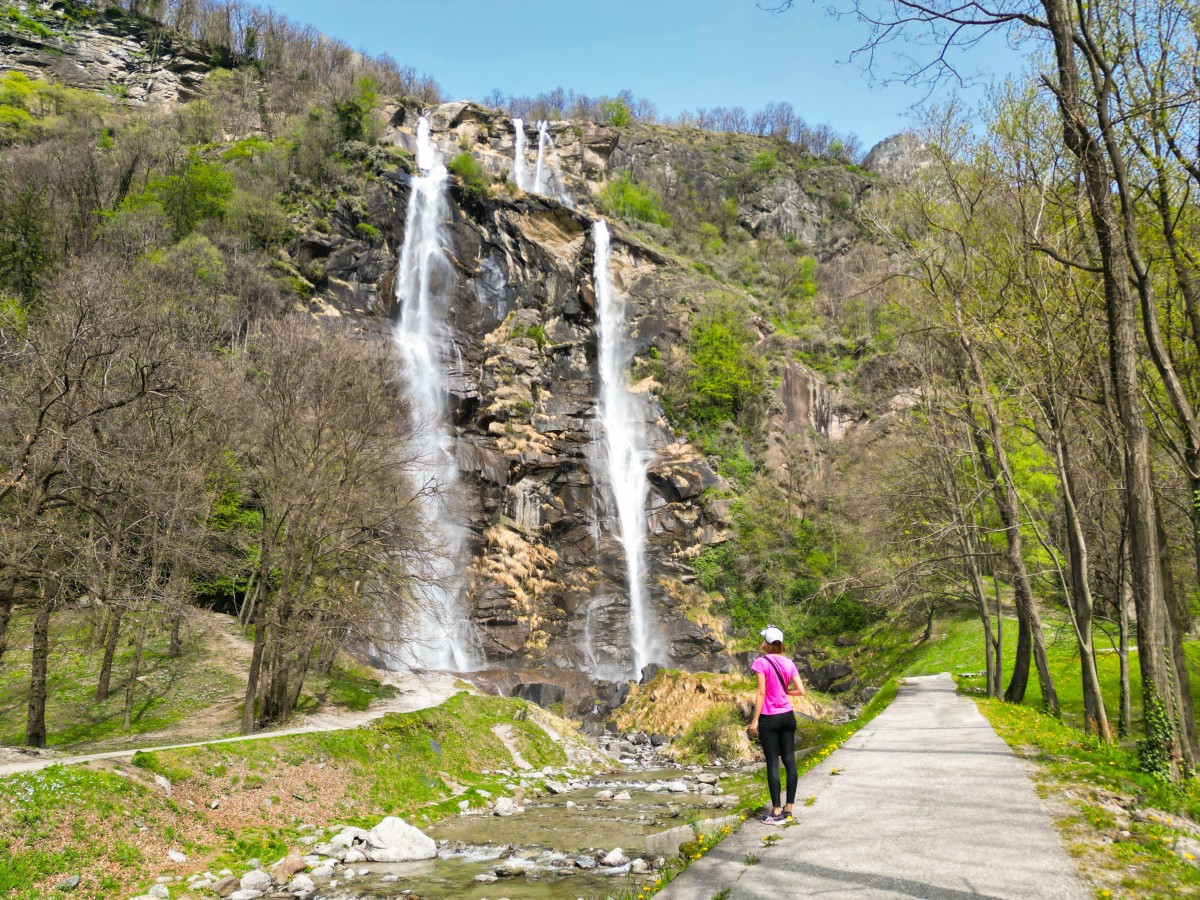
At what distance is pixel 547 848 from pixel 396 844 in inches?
94.2

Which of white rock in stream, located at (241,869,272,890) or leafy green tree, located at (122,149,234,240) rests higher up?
leafy green tree, located at (122,149,234,240)

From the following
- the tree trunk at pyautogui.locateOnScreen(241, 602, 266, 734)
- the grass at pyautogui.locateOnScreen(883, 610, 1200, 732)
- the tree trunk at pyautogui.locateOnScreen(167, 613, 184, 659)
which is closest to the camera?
the tree trunk at pyautogui.locateOnScreen(241, 602, 266, 734)

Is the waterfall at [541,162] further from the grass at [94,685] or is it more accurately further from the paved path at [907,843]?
the paved path at [907,843]

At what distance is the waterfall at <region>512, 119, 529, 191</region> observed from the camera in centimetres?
5650

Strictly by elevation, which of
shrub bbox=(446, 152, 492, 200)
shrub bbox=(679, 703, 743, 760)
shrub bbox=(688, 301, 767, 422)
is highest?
shrub bbox=(446, 152, 492, 200)

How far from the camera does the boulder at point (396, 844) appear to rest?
1041cm

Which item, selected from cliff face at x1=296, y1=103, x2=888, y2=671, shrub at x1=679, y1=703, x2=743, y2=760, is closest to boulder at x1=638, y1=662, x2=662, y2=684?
cliff face at x1=296, y1=103, x2=888, y2=671

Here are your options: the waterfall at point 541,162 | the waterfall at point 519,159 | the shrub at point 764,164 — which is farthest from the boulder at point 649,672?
the shrub at point 764,164

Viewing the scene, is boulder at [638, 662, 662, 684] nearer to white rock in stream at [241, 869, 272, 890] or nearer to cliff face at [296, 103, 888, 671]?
cliff face at [296, 103, 888, 671]

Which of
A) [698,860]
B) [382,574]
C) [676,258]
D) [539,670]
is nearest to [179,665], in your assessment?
[382,574]

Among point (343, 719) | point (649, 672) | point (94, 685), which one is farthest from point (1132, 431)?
point (94, 685)

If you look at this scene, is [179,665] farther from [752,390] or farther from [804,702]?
[752,390]

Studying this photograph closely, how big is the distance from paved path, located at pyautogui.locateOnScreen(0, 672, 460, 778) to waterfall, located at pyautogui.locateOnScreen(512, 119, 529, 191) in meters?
43.5

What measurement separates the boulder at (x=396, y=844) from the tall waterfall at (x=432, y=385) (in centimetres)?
970
